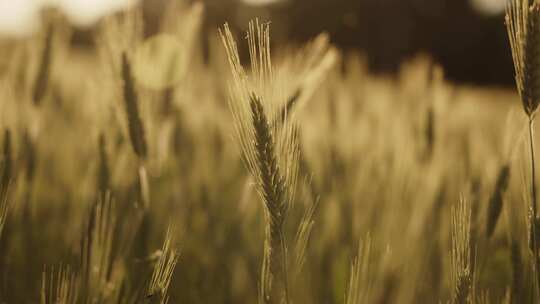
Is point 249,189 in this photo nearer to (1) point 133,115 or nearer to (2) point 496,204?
(1) point 133,115

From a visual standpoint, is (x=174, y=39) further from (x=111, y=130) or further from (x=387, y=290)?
(x=387, y=290)

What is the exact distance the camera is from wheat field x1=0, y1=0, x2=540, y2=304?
0.75 m

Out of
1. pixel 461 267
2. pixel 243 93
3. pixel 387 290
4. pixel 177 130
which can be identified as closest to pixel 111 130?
pixel 177 130

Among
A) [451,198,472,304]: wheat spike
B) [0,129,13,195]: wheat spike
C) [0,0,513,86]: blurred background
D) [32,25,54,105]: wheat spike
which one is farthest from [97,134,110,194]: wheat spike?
[0,0,513,86]: blurred background

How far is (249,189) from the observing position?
57.7 inches

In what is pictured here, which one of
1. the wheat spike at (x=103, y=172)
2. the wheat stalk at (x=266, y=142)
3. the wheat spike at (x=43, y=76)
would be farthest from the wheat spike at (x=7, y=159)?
the wheat stalk at (x=266, y=142)

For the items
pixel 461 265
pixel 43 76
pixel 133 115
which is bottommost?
pixel 461 265

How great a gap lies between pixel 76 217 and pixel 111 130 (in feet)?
0.96

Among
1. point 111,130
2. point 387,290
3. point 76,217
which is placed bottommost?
point 387,290

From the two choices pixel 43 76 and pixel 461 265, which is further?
pixel 43 76

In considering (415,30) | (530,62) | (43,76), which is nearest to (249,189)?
(43,76)

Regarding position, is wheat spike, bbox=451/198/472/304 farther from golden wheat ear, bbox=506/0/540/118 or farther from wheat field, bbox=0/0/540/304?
golden wheat ear, bbox=506/0/540/118

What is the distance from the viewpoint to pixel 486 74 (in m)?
14.5

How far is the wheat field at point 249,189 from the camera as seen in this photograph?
75cm
